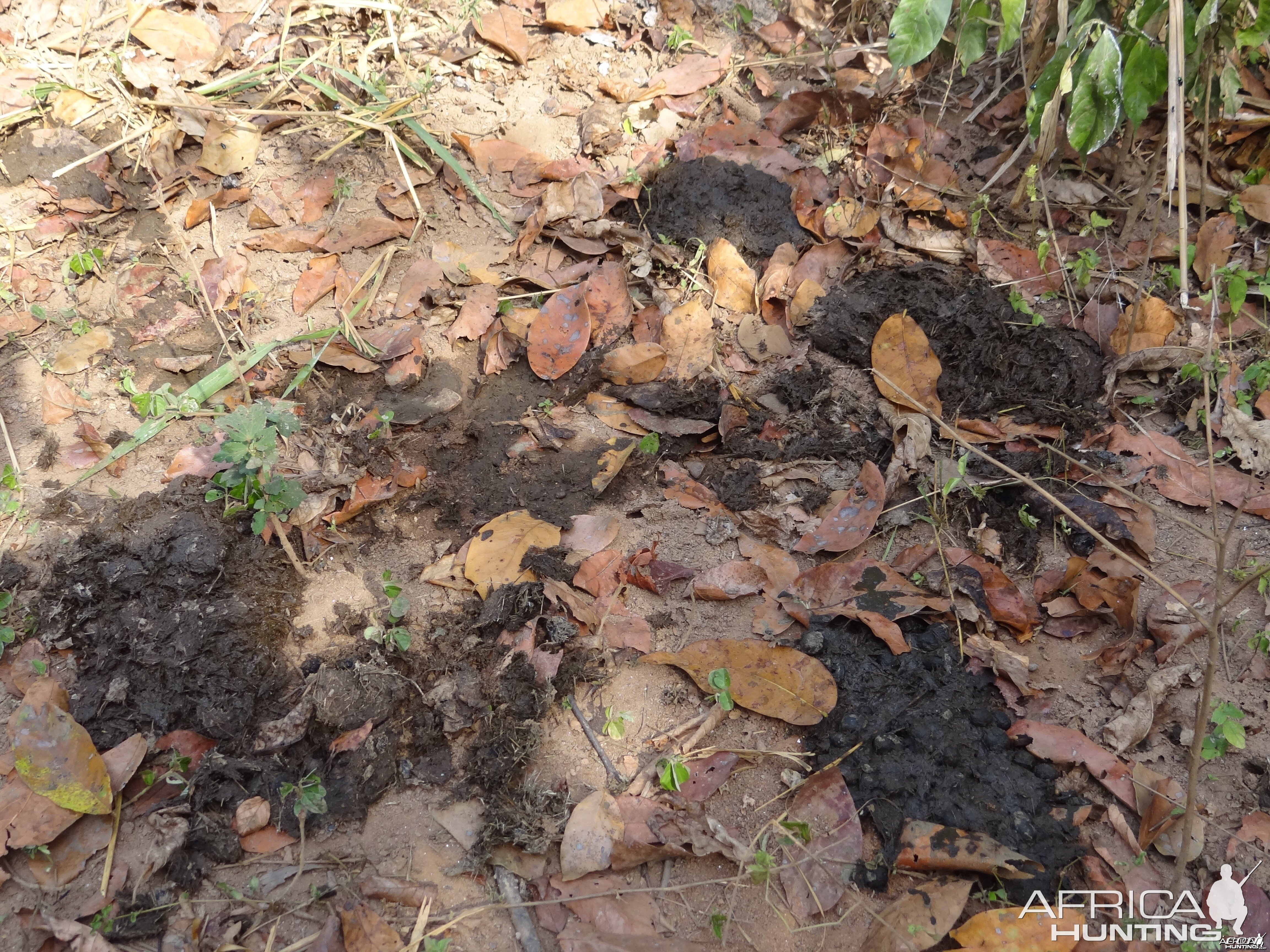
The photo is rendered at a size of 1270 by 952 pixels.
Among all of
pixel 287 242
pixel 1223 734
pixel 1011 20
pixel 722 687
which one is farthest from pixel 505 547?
pixel 1011 20

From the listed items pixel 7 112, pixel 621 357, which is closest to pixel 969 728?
pixel 621 357

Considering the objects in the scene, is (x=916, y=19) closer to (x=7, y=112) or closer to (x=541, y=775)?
(x=541, y=775)

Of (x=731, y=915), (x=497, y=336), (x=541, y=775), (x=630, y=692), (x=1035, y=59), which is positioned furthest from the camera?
(x=1035, y=59)

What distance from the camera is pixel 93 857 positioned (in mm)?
1534

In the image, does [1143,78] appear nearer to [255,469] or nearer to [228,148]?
[255,469]

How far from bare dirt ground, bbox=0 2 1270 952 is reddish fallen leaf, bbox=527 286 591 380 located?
15mm

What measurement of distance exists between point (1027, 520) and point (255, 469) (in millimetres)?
1791

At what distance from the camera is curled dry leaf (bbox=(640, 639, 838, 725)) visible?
172cm

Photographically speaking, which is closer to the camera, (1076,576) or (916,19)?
(1076,576)

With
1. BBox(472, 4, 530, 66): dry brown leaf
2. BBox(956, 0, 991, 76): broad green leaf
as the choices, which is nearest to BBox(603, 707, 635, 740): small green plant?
BBox(956, 0, 991, 76): broad green leaf

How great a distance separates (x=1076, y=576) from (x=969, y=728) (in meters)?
0.50

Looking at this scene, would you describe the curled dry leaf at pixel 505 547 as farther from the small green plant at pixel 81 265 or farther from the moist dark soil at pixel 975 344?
the small green plant at pixel 81 265

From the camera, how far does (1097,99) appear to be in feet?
7.36

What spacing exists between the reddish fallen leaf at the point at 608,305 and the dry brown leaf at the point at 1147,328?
1410 millimetres
